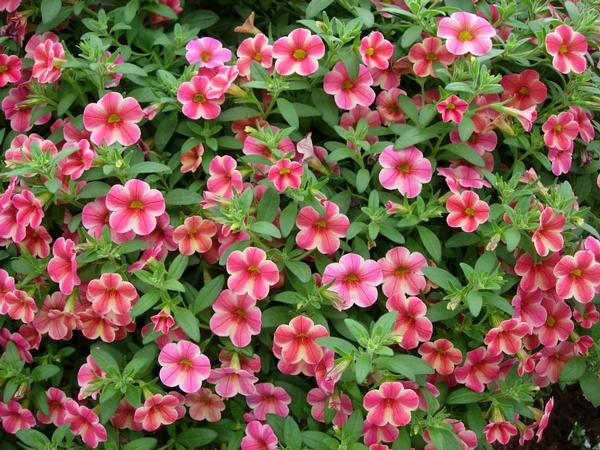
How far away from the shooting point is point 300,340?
1.81 m

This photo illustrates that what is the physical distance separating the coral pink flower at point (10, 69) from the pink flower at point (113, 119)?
1.24ft

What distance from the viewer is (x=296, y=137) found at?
6.64ft

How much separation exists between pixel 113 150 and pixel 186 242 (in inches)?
11.0

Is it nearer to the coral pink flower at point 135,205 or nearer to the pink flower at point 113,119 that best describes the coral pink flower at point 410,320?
the coral pink flower at point 135,205

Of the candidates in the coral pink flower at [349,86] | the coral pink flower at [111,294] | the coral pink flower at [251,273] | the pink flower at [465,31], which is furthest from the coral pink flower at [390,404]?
the pink flower at [465,31]

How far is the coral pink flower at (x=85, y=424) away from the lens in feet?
6.09

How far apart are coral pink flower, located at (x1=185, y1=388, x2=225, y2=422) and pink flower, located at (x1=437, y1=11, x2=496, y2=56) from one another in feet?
3.45

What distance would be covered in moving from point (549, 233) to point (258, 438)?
2.79 ft

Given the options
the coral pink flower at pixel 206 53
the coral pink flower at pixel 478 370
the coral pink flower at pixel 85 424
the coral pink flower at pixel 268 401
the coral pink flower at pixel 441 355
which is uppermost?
the coral pink flower at pixel 206 53

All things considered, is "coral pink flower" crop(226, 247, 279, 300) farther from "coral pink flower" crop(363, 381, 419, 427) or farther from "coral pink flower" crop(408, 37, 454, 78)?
"coral pink flower" crop(408, 37, 454, 78)

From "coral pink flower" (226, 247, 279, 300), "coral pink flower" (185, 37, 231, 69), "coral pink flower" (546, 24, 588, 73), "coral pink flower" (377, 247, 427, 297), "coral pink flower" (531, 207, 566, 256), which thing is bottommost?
"coral pink flower" (377, 247, 427, 297)

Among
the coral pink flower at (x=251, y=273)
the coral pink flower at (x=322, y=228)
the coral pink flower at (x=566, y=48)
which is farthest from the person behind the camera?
the coral pink flower at (x=566, y=48)

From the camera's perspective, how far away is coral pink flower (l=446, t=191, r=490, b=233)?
1867 millimetres

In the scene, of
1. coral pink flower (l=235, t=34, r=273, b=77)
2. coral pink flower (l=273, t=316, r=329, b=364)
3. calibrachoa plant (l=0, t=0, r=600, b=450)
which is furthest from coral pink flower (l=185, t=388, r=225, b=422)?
coral pink flower (l=235, t=34, r=273, b=77)
